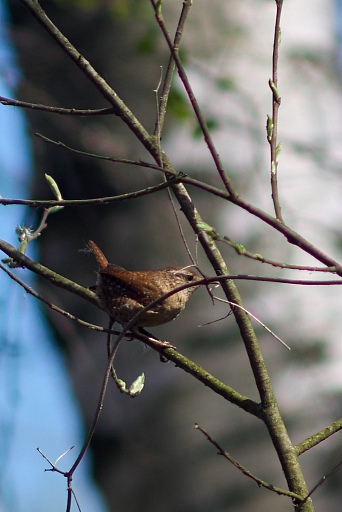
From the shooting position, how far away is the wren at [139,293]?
264 centimetres

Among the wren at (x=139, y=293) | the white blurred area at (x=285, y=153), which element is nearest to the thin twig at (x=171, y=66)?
the wren at (x=139, y=293)

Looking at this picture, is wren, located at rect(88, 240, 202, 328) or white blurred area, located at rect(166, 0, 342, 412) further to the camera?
white blurred area, located at rect(166, 0, 342, 412)

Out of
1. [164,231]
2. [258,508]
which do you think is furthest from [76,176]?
[258,508]

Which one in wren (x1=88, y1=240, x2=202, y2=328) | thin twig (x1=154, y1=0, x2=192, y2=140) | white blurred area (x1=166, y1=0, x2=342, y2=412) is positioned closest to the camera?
thin twig (x1=154, y1=0, x2=192, y2=140)

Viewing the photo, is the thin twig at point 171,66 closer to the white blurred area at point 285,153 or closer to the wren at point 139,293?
the wren at point 139,293

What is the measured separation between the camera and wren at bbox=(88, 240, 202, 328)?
2643 mm

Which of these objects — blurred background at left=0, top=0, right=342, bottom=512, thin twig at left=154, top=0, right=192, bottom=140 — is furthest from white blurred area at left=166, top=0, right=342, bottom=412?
thin twig at left=154, top=0, right=192, bottom=140

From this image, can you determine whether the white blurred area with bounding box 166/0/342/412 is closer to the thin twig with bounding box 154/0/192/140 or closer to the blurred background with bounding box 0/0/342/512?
the blurred background with bounding box 0/0/342/512

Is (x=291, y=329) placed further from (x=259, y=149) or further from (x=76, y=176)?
(x=76, y=176)

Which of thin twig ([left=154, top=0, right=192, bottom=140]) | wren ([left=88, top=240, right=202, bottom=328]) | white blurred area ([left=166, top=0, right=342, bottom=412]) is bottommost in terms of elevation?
thin twig ([left=154, top=0, right=192, bottom=140])

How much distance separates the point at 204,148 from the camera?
3.99 meters

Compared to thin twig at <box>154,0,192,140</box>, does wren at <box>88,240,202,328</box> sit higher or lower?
higher

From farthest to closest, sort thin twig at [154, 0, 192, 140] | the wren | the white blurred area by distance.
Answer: the white blurred area → the wren → thin twig at [154, 0, 192, 140]

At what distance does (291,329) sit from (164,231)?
0.88m
